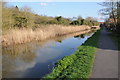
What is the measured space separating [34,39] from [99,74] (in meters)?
15.0

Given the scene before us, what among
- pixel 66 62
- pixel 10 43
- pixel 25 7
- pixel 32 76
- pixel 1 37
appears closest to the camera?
pixel 32 76

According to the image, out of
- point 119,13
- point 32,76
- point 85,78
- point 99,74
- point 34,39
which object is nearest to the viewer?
point 85,78

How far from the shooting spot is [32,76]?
22.3 feet

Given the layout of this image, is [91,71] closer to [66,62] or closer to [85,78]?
[85,78]

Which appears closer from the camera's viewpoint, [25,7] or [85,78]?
[85,78]

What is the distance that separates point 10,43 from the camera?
1572 cm

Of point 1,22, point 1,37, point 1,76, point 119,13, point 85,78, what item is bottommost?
point 1,76

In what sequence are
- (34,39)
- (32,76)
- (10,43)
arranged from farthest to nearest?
(34,39) → (10,43) → (32,76)

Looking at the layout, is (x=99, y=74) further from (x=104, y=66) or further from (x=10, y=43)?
(x=10, y=43)

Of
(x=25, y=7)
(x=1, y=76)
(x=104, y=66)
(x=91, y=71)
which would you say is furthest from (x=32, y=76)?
(x=25, y=7)

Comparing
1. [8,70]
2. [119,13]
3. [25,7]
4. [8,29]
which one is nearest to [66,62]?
[8,70]

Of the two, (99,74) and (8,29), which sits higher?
(8,29)

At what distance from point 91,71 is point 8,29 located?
12.5 m

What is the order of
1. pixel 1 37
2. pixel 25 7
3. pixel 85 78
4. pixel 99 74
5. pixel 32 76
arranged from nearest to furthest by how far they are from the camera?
pixel 85 78 → pixel 99 74 → pixel 32 76 → pixel 1 37 → pixel 25 7
